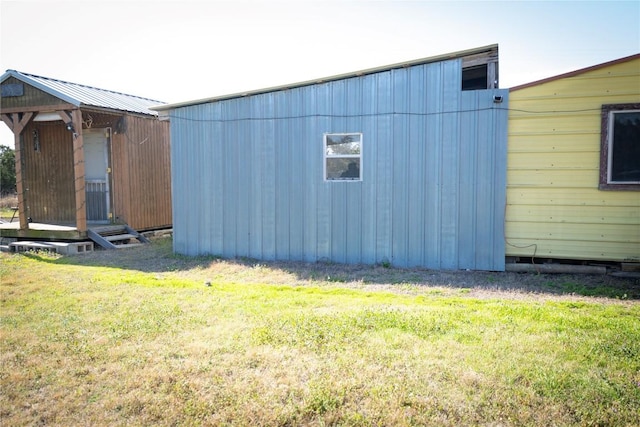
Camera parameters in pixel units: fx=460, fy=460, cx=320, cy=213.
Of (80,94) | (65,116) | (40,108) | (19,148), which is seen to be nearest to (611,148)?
(65,116)

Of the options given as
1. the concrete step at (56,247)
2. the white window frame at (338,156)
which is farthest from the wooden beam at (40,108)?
the white window frame at (338,156)

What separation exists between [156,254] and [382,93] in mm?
5901

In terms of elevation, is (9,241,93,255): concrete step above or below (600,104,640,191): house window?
below

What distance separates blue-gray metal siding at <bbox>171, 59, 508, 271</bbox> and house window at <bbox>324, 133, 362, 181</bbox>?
0.12m

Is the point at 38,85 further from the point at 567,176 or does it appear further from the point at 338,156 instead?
the point at 567,176

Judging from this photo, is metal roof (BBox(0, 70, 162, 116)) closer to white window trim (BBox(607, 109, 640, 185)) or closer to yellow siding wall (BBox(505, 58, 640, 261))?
yellow siding wall (BBox(505, 58, 640, 261))

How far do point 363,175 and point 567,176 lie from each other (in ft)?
11.1

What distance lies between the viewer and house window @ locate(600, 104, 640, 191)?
23.7ft

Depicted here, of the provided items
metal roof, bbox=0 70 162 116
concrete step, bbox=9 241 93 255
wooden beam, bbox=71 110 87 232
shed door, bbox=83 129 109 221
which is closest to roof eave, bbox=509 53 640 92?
metal roof, bbox=0 70 162 116

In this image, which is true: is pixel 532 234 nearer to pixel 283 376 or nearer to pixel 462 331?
pixel 462 331

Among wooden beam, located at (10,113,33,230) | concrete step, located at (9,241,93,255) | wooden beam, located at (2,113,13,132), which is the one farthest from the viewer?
wooden beam, located at (2,113,13,132)

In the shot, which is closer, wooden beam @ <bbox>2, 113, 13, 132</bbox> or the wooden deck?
the wooden deck

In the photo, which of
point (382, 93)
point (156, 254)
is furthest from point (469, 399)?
point (156, 254)

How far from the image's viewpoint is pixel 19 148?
36.9ft
